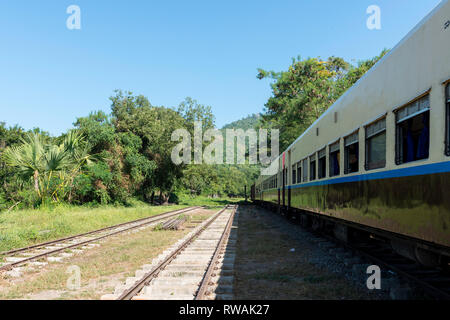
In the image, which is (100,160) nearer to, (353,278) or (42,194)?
(42,194)

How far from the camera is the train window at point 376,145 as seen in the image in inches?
220

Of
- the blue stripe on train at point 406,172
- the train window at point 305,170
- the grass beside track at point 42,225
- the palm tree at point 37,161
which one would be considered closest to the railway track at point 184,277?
the blue stripe on train at point 406,172

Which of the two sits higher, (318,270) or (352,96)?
(352,96)

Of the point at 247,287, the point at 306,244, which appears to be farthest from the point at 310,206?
the point at 247,287

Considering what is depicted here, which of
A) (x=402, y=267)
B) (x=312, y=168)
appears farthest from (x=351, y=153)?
(x=312, y=168)

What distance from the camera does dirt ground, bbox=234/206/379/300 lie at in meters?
5.87

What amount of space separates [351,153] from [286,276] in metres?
2.72

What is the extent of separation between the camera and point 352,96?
24.6 ft

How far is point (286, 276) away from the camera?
7.12 metres

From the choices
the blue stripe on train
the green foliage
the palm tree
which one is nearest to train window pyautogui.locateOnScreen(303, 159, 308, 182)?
the blue stripe on train

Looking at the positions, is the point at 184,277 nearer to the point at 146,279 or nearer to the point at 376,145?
the point at 146,279

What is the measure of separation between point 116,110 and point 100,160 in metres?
12.4

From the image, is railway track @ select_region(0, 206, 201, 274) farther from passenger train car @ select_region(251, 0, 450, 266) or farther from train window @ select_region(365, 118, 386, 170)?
train window @ select_region(365, 118, 386, 170)
